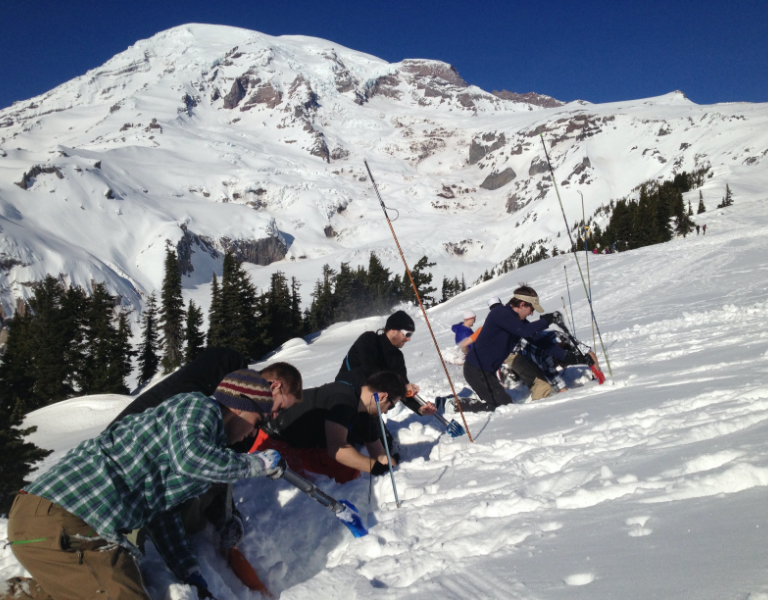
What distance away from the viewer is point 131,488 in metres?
2.92

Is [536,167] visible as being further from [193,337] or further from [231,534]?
[231,534]

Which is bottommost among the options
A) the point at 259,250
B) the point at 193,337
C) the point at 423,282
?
the point at 193,337

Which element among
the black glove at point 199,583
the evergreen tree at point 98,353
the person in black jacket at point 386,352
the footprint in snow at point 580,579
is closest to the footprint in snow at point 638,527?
the footprint in snow at point 580,579

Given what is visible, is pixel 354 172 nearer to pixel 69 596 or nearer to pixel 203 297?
pixel 203 297

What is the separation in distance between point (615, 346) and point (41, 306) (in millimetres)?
38593

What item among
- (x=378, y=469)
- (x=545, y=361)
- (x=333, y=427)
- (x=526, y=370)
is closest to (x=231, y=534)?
(x=333, y=427)

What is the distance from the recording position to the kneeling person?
482 cm

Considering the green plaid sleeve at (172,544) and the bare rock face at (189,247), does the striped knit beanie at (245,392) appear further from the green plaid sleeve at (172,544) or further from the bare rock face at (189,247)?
the bare rock face at (189,247)

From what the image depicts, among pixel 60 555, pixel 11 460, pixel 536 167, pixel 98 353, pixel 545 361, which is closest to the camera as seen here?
pixel 60 555

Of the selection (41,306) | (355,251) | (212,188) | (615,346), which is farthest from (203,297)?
(615,346)

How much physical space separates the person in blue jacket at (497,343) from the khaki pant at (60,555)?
5.10m

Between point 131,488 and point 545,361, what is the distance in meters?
6.21

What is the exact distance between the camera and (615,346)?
9820 millimetres

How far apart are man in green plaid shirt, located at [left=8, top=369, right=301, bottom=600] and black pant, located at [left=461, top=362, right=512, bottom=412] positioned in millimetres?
4237
